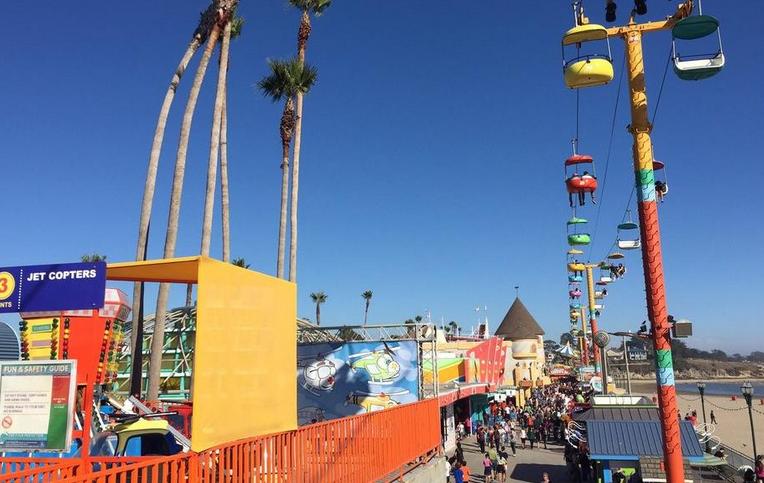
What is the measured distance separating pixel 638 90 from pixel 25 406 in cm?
1068

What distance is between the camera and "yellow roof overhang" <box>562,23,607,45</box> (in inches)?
412

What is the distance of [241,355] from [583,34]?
8.17 m

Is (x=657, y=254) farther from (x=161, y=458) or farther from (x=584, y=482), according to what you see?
(x=584, y=482)

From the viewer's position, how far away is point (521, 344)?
52156 mm

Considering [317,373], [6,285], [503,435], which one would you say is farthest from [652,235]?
[503,435]

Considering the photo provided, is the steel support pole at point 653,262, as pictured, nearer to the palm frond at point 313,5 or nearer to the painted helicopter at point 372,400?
the painted helicopter at point 372,400

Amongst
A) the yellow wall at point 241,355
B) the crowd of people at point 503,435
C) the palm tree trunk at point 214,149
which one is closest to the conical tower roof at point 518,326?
the crowd of people at point 503,435

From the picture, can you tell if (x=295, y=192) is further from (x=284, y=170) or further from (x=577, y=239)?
(x=577, y=239)

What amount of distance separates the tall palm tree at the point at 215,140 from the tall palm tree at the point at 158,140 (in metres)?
0.66

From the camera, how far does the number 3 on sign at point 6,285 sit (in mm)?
6535

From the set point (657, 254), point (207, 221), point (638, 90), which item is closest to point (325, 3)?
point (207, 221)

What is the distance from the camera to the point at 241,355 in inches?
290

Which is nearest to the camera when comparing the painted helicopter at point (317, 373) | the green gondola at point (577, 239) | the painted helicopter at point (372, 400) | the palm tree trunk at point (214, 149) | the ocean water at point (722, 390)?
the palm tree trunk at point (214, 149)

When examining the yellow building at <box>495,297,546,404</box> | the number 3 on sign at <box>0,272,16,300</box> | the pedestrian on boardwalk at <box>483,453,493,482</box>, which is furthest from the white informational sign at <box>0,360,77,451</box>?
the yellow building at <box>495,297,546,404</box>
